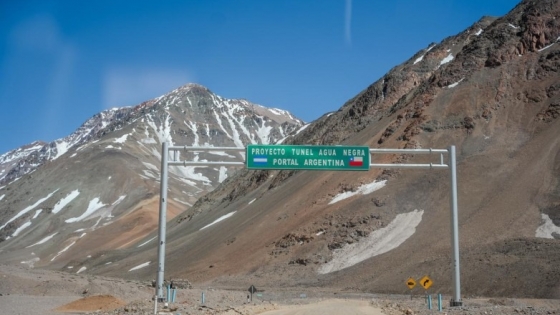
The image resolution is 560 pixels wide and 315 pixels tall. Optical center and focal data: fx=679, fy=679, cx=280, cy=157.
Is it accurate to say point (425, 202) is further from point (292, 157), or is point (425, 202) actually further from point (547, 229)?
point (292, 157)

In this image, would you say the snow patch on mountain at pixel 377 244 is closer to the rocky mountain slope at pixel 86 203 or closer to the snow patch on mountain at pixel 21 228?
the rocky mountain slope at pixel 86 203

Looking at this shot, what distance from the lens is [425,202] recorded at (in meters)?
59.4

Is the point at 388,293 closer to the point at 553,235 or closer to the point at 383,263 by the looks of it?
the point at 383,263

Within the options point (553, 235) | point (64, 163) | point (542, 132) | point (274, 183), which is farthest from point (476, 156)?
point (64, 163)

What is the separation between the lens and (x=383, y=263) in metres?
51.4

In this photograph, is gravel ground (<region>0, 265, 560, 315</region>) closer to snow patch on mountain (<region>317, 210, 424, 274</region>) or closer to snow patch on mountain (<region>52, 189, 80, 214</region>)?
snow patch on mountain (<region>317, 210, 424, 274</region>)

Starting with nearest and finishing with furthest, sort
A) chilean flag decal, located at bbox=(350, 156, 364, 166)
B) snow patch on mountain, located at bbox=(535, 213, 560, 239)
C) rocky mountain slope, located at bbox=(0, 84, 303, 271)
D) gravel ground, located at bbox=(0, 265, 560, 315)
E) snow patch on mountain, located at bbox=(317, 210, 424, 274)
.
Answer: gravel ground, located at bbox=(0, 265, 560, 315)
chilean flag decal, located at bbox=(350, 156, 364, 166)
snow patch on mountain, located at bbox=(535, 213, 560, 239)
snow patch on mountain, located at bbox=(317, 210, 424, 274)
rocky mountain slope, located at bbox=(0, 84, 303, 271)

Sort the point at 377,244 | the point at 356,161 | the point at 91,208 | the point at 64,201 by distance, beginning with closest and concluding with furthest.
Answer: the point at 356,161 < the point at 377,244 < the point at 91,208 < the point at 64,201

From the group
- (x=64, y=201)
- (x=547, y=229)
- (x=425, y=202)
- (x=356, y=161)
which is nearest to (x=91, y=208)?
(x=64, y=201)

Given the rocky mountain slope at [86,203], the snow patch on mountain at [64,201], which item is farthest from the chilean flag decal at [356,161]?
the snow patch on mountain at [64,201]

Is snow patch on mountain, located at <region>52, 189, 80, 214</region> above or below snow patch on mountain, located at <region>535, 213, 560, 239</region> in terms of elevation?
above

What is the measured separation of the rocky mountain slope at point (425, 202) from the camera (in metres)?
48.1

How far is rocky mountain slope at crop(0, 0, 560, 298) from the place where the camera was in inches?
1892

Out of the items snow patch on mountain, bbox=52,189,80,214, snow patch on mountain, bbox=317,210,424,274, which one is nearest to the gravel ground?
snow patch on mountain, bbox=317,210,424,274
